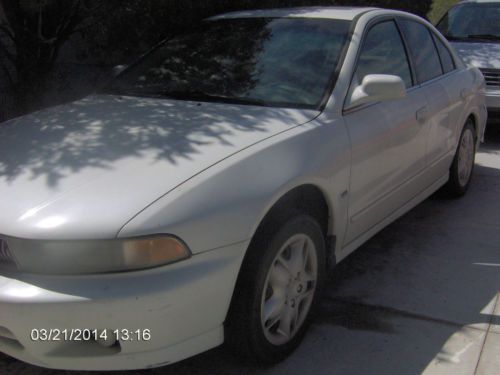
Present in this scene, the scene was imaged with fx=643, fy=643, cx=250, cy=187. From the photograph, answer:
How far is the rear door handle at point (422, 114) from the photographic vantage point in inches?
165

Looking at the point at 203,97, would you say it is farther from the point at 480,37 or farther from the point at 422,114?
the point at 480,37

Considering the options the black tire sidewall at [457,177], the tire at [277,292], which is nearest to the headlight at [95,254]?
the tire at [277,292]

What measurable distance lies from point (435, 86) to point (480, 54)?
3.63 m

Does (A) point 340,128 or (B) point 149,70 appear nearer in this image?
(A) point 340,128

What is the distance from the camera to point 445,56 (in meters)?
5.16

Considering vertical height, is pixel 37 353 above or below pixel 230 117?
below

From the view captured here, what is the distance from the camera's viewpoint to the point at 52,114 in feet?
11.9

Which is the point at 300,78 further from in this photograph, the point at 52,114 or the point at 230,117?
the point at 52,114

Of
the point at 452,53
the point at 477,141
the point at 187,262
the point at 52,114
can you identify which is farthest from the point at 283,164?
the point at 477,141

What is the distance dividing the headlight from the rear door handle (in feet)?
7.70

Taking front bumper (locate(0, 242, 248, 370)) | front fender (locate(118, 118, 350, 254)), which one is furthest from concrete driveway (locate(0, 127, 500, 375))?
front fender (locate(118, 118, 350, 254))

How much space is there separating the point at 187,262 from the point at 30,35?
13.8ft

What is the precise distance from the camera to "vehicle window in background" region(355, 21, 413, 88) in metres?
3.84

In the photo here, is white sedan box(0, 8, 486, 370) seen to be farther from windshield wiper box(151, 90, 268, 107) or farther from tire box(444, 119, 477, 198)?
tire box(444, 119, 477, 198)
